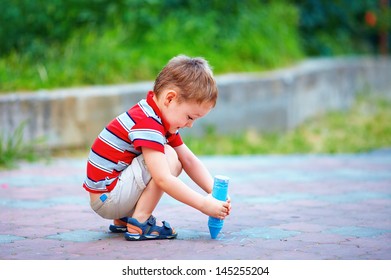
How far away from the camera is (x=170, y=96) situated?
11.2 feet

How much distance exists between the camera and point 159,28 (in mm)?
8773

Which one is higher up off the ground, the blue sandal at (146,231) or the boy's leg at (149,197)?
the boy's leg at (149,197)

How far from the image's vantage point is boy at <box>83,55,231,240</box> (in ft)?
11.0

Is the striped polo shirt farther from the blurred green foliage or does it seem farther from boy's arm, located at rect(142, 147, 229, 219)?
the blurred green foliage

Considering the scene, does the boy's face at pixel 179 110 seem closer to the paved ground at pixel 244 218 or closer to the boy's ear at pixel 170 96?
the boy's ear at pixel 170 96

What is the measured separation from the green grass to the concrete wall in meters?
0.16

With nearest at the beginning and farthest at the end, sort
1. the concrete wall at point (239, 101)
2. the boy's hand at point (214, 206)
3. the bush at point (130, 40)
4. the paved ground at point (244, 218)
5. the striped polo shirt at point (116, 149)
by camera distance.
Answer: the paved ground at point (244, 218) < the boy's hand at point (214, 206) < the striped polo shirt at point (116, 149) < the concrete wall at point (239, 101) < the bush at point (130, 40)

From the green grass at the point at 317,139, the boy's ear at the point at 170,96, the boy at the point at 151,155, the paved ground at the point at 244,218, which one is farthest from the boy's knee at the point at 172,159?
the green grass at the point at 317,139

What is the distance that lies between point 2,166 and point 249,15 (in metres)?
4.88

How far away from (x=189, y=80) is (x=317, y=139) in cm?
520

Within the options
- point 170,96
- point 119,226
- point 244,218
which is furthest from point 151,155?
point 244,218

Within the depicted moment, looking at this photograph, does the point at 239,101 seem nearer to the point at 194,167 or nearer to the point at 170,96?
the point at 194,167

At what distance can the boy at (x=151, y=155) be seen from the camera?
132 inches
